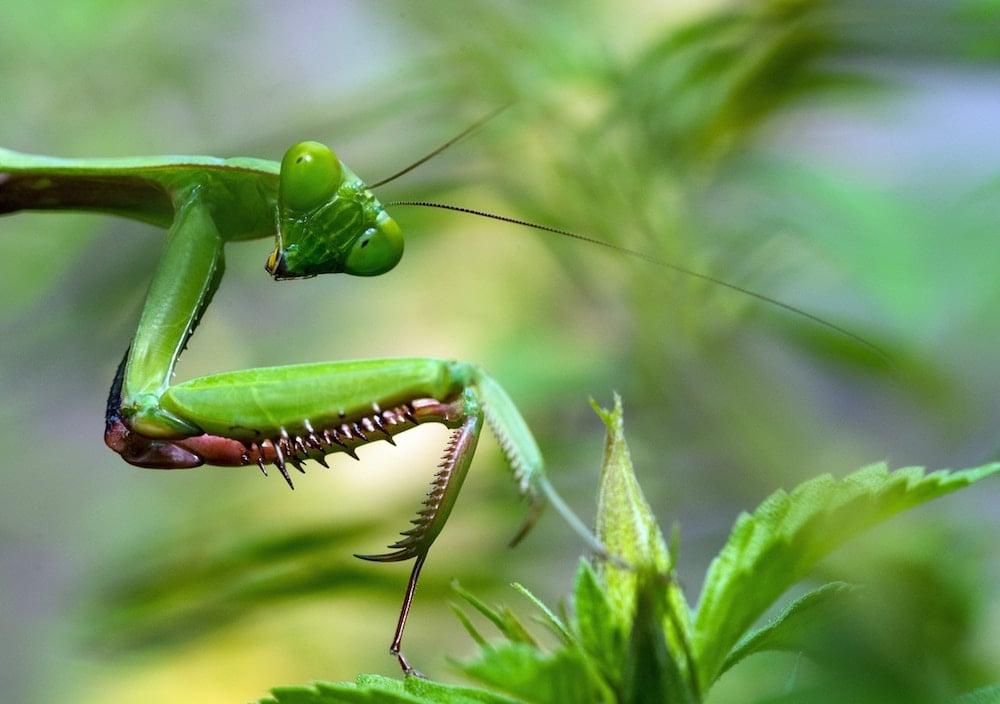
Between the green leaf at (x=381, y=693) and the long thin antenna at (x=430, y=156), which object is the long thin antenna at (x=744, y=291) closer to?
the long thin antenna at (x=430, y=156)

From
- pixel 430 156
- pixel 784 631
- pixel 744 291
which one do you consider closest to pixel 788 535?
pixel 784 631

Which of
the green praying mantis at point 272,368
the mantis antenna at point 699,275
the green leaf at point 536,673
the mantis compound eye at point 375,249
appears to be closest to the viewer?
the green leaf at point 536,673

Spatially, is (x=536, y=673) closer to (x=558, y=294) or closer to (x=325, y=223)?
(x=325, y=223)

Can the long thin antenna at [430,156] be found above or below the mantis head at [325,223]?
above

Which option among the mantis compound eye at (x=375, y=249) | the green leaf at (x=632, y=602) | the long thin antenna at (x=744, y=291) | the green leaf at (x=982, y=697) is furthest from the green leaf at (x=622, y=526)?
the mantis compound eye at (x=375, y=249)

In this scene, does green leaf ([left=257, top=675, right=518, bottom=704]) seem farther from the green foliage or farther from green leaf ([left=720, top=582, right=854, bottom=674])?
green leaf ([left=720, top=582, right=854, bottom=674])

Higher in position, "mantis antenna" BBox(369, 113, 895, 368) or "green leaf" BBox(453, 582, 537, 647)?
"mantis antenna" BBox(369, 113, 895, 368)

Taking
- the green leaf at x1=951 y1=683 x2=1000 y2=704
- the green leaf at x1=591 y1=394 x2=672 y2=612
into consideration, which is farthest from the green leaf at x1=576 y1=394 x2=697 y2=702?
the green leaf at x1=951 y1=683 x2=1000 y2=704

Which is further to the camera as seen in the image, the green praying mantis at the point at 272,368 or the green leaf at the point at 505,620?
the green praying mantis at the point at 272,368
